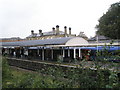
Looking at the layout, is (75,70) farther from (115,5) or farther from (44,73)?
(115,5)

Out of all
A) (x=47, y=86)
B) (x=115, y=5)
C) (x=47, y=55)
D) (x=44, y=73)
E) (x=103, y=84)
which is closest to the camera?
(x=103, y=84)

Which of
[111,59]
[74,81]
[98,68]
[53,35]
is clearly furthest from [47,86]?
[53,35]

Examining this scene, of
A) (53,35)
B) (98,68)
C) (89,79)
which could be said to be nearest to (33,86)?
(89,79)

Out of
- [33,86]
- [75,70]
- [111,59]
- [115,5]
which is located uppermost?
[115,5]

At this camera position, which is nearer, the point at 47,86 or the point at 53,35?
the point at 47,86

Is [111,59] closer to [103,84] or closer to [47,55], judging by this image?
[103,84]

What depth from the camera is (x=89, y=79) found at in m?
2.99

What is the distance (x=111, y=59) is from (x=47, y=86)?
1.38 m

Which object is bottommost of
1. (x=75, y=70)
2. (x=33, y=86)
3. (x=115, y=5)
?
(x=33, y=86)

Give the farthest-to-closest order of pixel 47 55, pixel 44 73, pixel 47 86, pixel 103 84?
pixel 47 55, pixel 44 73, pixel 47 86, pixel 103 84

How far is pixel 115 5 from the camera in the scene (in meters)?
35.3

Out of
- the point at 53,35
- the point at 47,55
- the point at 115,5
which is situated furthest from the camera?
the point at 53,35

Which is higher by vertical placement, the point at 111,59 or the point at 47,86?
the point at 111,59

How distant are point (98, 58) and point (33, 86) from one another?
1.42 meters
